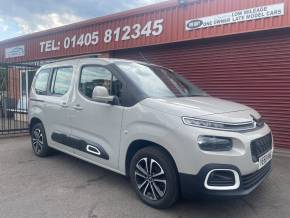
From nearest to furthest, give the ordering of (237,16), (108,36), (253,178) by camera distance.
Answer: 1. (253,178)
2. (237,16)
3. (108,36)

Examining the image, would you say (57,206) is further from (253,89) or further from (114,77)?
(253,89)

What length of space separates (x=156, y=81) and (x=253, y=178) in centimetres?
192

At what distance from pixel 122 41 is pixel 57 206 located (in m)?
6.87

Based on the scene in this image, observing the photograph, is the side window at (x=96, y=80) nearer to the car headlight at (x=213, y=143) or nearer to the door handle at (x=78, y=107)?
the door handle at (x=78, y=107)

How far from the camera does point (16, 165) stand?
555 centimetres

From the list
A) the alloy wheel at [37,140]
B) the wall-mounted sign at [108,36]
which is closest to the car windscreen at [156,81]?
the alloy wheel at [37,140]

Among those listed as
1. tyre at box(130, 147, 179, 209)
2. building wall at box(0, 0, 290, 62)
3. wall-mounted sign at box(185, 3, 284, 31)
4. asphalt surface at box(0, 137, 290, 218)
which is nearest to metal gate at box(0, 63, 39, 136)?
building wall at box(0, 0, 290, 62)

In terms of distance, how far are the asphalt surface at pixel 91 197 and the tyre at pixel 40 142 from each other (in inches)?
15.5

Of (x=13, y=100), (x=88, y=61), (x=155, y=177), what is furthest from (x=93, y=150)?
(x=13, y=100)

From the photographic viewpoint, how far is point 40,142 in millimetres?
5902

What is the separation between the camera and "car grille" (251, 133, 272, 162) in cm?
334

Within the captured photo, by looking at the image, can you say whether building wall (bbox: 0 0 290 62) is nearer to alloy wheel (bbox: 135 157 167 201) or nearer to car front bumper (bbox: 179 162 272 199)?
car front bumper (bbox: 179 162 272 199)

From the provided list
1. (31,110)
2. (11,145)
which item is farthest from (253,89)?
(11,145)

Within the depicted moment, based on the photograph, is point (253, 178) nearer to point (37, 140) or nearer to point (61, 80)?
point (61, 80)
